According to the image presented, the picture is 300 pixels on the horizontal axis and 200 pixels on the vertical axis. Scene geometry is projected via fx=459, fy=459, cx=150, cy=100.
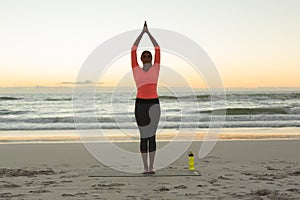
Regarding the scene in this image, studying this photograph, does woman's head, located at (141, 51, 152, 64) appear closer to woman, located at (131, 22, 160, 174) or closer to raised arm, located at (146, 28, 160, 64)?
woman, located at (131, 22, 160, 174)

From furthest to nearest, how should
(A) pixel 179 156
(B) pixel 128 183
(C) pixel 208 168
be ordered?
(A) pixel 179 156 < (C) pixel 208 168 < (B) pixel 128 183

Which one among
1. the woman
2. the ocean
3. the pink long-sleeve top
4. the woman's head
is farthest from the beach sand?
the ocean

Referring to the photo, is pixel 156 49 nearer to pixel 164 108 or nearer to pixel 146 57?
pixel 146 57

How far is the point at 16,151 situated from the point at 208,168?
5435 mm

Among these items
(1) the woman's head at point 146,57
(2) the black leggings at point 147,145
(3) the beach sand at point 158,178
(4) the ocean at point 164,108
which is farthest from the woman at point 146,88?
(4) the ocean at point 164,108

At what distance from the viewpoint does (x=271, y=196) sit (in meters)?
5.94

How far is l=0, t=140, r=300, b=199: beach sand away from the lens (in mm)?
6188

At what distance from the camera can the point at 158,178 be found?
24.3 ft

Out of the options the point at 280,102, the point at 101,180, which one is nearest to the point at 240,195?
the point at 101,180

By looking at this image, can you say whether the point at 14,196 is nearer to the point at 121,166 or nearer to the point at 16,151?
the point at 121,166

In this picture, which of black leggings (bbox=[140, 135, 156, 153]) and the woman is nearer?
the woman

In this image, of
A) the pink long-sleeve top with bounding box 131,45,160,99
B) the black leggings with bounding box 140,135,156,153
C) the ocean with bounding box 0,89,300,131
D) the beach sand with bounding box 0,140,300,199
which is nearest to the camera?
the beach sand with bounding box 0,140,300,199

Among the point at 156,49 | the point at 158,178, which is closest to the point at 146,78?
the point at 156,49

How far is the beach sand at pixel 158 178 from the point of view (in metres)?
6.19
